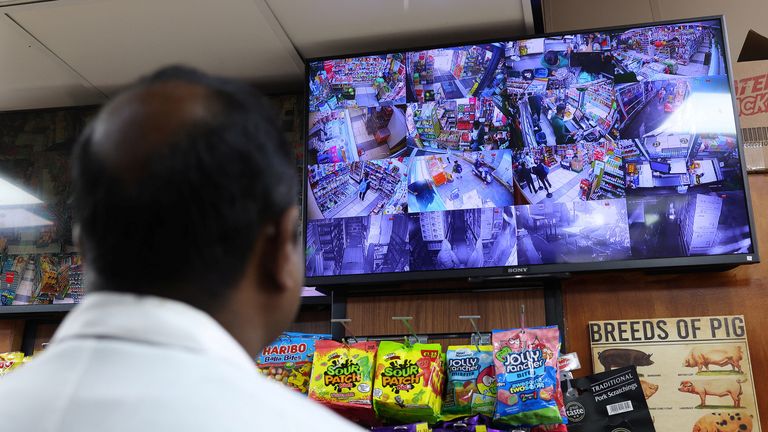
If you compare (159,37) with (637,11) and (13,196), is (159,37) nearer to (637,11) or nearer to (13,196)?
(13,196)

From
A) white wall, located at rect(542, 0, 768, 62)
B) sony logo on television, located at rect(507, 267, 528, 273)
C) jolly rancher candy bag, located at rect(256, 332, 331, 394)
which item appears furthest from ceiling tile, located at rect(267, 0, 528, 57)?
jolly rancher candy bag, located at rect(256, 332, 331, 394)

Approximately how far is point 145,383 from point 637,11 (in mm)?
3832

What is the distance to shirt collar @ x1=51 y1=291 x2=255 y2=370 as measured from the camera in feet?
2.03

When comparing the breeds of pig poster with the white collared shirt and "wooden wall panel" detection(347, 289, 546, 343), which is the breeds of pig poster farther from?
the white collared shirt

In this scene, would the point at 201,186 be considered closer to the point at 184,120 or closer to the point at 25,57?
the point at 184,120

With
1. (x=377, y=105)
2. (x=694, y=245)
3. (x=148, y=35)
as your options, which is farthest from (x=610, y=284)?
(x=148, y=35)

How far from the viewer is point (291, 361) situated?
3170 mm

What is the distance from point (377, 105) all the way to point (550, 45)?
2.64 feet

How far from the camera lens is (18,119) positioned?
14.3ft

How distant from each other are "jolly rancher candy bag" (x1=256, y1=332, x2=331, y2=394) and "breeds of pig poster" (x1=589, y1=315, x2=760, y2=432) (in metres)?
1.17

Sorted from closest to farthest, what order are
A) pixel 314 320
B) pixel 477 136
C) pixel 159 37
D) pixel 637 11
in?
pixel 477 136
pixel 159 37
pixel 314 320
pixel 637 11

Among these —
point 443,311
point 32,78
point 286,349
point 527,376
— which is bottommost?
point 527,376

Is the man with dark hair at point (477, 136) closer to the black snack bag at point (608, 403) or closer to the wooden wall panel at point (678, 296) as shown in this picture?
the wooden wall panel at point (678, 296)

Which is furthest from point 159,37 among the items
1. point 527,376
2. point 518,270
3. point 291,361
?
point 527,376
